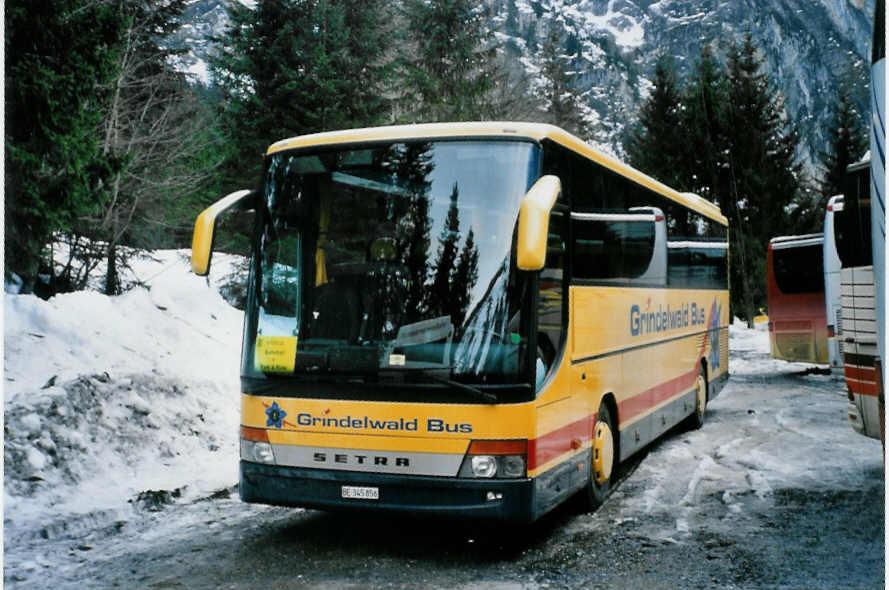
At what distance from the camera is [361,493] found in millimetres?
6211

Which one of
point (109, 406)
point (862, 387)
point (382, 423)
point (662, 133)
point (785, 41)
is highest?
point (785, 41)

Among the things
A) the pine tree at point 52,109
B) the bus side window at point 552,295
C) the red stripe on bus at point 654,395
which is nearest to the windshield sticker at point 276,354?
the bus side window at point 552,295

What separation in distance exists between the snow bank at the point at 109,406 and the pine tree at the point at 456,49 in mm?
16769

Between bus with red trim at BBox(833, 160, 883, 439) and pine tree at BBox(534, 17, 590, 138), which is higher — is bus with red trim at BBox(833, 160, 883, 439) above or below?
below

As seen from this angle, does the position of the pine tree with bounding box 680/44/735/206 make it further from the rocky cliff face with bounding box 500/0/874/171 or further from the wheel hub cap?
the wheel hub cap

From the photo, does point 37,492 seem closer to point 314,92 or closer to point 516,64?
point 314,92

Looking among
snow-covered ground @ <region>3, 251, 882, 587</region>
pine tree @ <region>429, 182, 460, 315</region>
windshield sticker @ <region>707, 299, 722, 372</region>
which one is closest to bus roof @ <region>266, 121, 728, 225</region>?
pine tree @ <region>429, 182, 460, 315</region>

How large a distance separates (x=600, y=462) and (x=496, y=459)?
215cm

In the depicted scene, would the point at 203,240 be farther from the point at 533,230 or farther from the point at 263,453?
the point at 533,230

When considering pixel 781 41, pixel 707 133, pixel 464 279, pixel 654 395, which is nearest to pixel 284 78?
pixel 654 395

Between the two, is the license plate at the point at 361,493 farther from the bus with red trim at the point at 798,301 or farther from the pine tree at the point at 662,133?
the pine tree at the point at 662,133

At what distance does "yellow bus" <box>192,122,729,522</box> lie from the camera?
19.7 ft

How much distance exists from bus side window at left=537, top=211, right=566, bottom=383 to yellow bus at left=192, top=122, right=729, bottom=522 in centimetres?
2

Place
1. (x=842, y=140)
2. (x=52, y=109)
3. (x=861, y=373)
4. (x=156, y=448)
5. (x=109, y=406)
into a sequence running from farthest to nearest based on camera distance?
(x=842, y=140)
(x=109, y=406)
(x=156, y=448)
(x=52, y=109)
(x=861, y=373)
